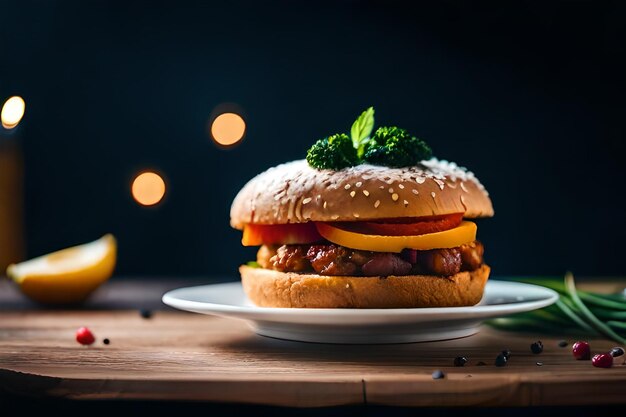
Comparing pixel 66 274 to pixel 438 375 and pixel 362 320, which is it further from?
pixel 438 375

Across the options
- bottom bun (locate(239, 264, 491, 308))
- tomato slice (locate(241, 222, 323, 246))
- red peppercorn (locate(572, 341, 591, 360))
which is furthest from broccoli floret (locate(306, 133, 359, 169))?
red peppercorn (locate(572, 341, 591, 360))

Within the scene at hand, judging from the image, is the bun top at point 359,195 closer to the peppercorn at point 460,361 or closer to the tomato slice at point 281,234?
the tomato slice at point 281,234

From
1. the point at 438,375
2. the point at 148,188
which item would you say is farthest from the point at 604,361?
the point at 148,188

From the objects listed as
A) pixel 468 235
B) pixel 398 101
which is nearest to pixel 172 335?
pixel 468 235

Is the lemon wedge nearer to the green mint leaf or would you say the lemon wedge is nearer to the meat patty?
the meat patty

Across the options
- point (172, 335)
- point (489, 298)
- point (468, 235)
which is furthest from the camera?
point (489, 298)

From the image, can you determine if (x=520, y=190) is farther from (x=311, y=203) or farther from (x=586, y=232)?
(x=311, y=203)

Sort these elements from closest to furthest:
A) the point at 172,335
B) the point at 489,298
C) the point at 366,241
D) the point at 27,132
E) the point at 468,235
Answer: the point at 366,241
the point at 468,235
the point at 172,335
the point at 489,298
the point at 27,132
